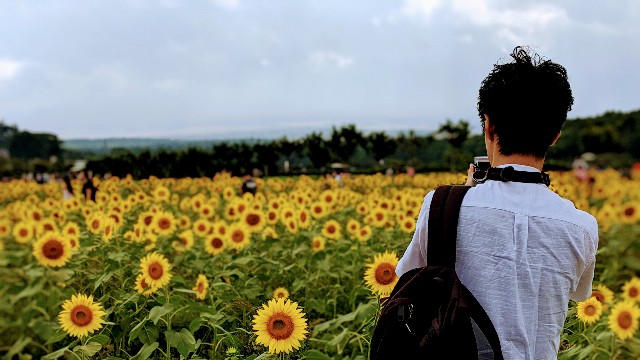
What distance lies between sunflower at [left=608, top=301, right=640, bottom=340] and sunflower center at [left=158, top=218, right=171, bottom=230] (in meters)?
3.44

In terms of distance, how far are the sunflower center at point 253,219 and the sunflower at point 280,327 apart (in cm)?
265

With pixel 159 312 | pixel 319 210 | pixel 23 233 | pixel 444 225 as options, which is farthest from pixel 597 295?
pixel 23 233

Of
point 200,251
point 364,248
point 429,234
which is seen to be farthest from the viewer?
point 364,248

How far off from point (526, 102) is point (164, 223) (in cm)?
395

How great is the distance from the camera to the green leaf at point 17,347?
2760 millimetres

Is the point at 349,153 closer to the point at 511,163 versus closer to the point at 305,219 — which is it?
the point at 305,219

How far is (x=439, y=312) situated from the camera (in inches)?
61.0

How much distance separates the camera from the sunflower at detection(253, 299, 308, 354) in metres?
2.34

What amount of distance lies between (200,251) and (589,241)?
3539mm

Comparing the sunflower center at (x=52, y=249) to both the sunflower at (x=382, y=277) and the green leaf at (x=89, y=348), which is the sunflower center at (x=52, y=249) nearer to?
the green leaf at (x=89, y=348)

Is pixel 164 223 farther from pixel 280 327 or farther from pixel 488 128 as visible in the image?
pixel 488 128

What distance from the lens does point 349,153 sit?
5806cm

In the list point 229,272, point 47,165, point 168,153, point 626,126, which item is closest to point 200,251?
point 229,272

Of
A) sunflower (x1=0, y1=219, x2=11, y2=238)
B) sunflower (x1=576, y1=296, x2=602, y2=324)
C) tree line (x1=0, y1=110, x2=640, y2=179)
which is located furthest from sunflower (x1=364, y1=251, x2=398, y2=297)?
tree line (x1=0, y1=110, x2=640, y2=179)
